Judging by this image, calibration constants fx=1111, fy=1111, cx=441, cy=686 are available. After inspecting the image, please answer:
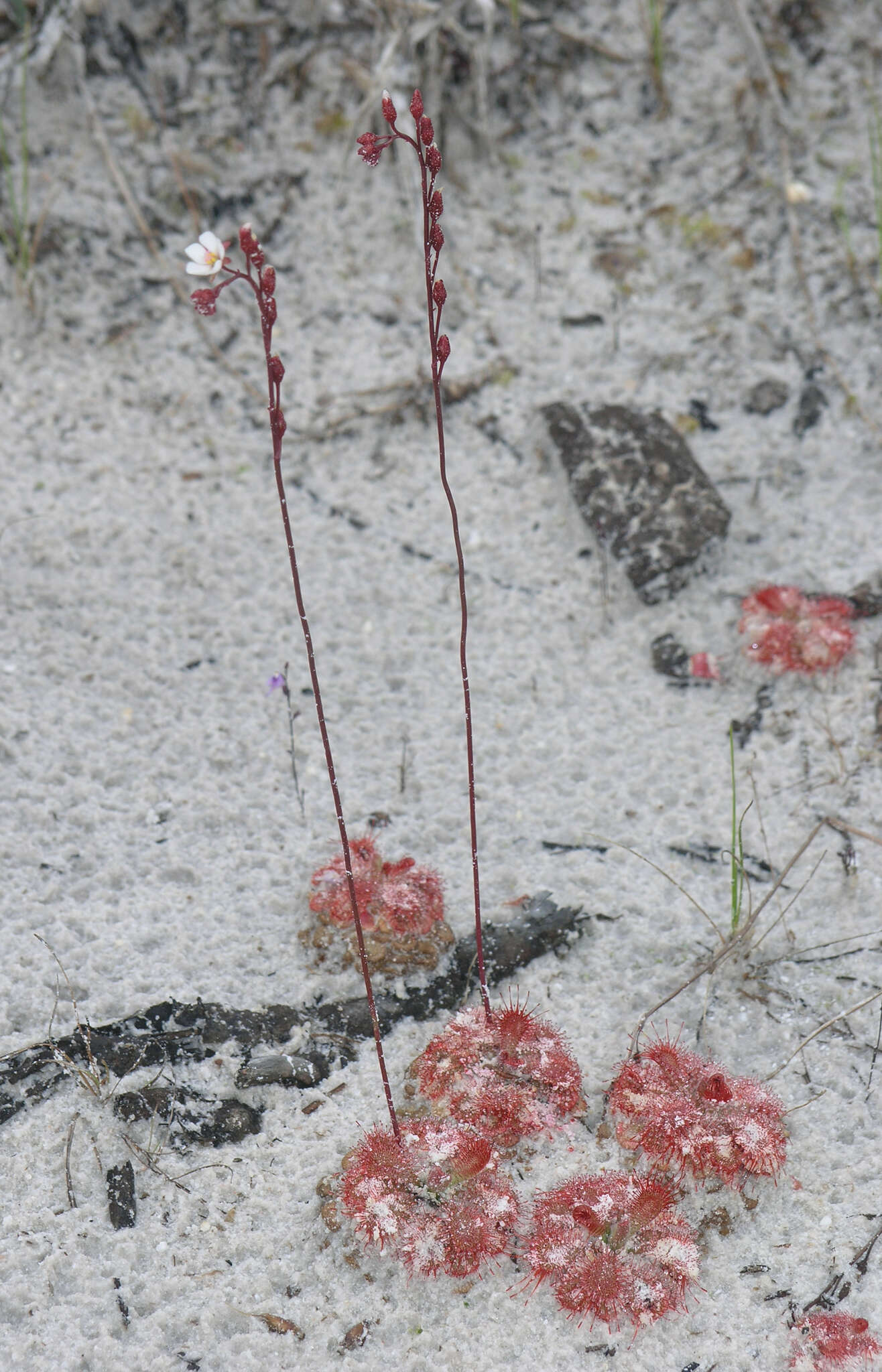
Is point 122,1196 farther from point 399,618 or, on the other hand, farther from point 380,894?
point 399,618

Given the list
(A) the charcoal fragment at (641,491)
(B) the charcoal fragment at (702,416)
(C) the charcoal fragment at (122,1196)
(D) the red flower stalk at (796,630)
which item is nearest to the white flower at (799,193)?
(B) the charcoal fragment at (702,416)

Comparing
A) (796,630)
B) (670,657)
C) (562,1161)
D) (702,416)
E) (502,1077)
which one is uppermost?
(702,416)

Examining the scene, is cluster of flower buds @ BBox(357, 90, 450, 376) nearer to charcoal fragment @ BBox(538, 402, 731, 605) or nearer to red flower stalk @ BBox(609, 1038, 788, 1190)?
red flower stalk @ BBox(609, 1038, 788, 1190)

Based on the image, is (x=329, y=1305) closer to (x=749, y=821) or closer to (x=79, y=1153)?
(x=79, y=1153)

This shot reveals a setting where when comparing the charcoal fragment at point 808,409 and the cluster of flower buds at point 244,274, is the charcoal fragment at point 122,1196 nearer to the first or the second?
the cluster of flower buds at point 244,274

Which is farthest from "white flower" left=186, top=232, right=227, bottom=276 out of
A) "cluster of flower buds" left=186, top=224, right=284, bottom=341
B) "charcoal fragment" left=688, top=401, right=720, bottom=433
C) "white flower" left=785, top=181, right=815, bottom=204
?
"white flower" left=785, top=181, right=815, bottom=204

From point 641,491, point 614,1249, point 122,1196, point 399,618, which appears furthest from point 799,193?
point 122,1196
